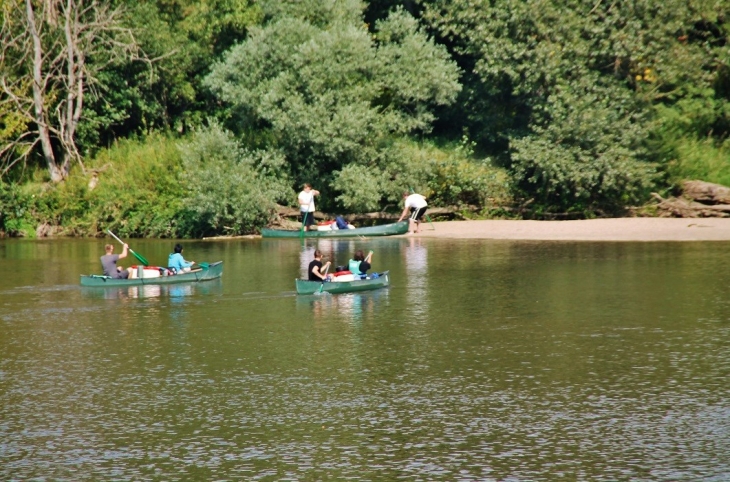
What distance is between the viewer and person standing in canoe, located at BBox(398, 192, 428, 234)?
4500cm

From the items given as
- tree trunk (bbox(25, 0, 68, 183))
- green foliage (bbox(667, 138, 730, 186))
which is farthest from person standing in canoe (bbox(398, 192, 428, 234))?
tree trunk (bbox(25, 0, 68, 183))

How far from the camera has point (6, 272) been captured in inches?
1372

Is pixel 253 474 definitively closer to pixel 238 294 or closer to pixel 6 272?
pixel 238 294

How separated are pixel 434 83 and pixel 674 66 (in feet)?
36.1

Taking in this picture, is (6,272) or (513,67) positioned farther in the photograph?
(513,67)

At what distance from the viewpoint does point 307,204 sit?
45281 mm

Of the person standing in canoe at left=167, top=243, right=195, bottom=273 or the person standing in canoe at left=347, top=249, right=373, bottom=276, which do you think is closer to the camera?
the person standing in canoe at left=347, top=249, right=373, bottom=276

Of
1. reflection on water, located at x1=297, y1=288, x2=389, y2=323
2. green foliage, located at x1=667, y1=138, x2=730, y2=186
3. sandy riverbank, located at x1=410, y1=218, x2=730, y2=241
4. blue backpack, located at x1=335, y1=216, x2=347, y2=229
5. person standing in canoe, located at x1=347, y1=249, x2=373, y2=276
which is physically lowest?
reflection on water, located at x1=297, y1=288, x2=389, y2=323

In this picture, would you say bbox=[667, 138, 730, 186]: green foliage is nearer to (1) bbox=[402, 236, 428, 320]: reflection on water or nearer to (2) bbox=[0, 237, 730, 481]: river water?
(1) bbox=[402, 236, 428, 320]: reflection on water

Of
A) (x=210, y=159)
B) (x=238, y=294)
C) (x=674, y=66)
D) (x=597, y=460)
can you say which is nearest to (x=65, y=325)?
(x=238, y=294)

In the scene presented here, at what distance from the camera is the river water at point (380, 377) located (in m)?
15.3

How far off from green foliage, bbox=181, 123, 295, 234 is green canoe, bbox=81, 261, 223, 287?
13107mm

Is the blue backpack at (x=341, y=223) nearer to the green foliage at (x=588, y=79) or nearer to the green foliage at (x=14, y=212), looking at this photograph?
the green foliage at (x=588, y=79)

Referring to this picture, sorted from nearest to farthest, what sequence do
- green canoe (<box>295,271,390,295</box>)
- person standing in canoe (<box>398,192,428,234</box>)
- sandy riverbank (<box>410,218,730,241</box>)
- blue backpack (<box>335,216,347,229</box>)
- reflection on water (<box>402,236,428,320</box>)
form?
reflection on water (<box>402,236,428,320</box>) → green canoe (<box>295,271,390,295</box>) → sandy riverbank (<box>410,218,730,241</box>) → blue backpack (<box>335,216,347,229</box>) → person standing in canoe (<box>398,192,428,234</box>)
